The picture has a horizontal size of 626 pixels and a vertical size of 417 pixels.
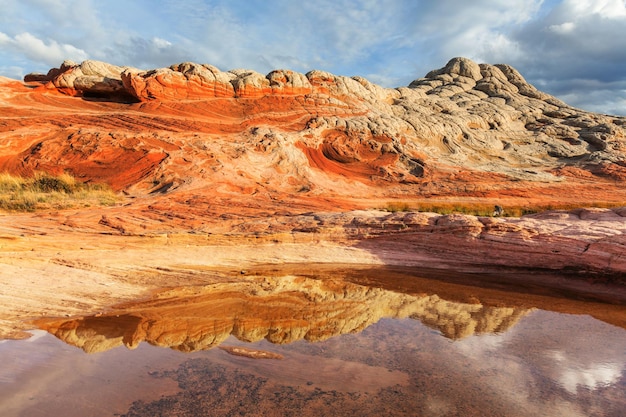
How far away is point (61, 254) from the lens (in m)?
11.4

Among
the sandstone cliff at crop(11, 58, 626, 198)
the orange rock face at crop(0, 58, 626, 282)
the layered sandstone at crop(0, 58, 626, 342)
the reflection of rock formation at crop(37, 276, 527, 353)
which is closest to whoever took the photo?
the reflection of rock formation at crop(37, 276, 527, 353)

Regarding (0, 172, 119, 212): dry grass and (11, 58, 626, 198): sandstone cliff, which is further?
(11, 58, 626, 198): sandstone cliff

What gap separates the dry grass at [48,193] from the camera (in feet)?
55.6

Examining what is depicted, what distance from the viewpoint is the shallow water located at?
5309mm

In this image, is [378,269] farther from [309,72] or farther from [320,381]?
[309,72]

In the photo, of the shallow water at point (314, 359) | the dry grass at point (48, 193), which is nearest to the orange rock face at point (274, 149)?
the dry grass at point (48, 193)

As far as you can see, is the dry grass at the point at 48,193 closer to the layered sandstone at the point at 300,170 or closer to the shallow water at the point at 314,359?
the layered sandstone at the point at 300,170

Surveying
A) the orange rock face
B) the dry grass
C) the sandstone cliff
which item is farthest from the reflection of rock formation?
the sandstone cliff

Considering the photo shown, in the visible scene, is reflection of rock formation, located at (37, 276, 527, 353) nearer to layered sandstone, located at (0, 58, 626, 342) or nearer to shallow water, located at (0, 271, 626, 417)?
shallow water, located at (0, 271, 626, 417)

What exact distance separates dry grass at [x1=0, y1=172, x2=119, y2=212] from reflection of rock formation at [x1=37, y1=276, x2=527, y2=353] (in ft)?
35.1

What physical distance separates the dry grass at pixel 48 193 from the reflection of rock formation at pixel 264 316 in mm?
10710

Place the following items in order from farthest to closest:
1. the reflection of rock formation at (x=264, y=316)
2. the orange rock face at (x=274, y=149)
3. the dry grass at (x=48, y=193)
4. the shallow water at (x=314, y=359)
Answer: the orange rock face at (x=274, y=149)
the dry grass at (x=48, y=193)
the reflection of rock formation at (x=264, y=316)
the shallow water at (x=314, y=359)

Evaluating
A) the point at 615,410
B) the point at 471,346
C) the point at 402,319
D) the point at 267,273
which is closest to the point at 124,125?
the point at 267,273

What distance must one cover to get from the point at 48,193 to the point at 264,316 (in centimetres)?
1617
